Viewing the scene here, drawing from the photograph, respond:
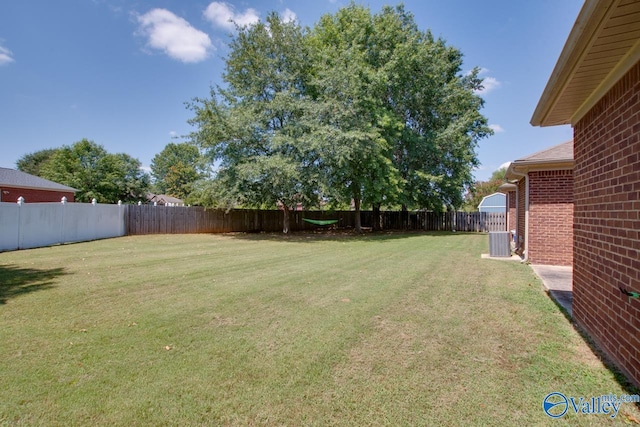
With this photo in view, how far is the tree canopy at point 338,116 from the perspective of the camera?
14.8m

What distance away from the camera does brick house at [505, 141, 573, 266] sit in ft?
24.7

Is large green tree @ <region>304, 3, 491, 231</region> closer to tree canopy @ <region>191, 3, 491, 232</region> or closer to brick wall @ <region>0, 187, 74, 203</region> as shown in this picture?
tree canopy @ <region>191, 3, 491, 232</region>

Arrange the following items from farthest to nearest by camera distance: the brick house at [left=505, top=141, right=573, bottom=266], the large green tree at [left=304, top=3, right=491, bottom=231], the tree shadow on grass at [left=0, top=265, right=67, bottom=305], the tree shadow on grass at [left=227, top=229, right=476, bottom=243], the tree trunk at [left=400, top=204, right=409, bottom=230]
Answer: the tree trunk at [left=400, top=204, right=409, bottom=230] < the tree shadow on grass at [left=227, top=229, right=476, bottom=243] < the large green tree at [left=304, top=3, right=491, bottom=231] < the brick house at [left=505, top=141, right=573, bottom=266] < the tree shadow on grass at [left=0, top=265, right=67, bottom=305]

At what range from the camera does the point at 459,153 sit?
2005cm

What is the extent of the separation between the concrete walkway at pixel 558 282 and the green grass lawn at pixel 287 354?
0.79ft

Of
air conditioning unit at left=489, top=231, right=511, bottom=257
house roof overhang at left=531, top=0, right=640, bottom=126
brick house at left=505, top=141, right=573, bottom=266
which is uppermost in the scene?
house roof overhang at left=531, top=0, right=640, bottom=126

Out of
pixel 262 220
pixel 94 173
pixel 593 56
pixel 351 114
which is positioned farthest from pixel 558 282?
pixel 94 173

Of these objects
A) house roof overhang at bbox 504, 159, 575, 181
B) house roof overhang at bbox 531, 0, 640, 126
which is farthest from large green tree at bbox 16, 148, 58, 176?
→ house roof overhang at bbox 531, 0, 640, 126

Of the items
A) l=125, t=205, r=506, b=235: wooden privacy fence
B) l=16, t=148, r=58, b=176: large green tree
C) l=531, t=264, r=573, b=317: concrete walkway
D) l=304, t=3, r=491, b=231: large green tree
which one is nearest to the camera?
l=531, t=264, r=573, b=317: concrete walkway

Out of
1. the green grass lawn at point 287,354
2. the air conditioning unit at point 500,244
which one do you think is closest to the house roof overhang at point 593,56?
the green grass lawn at point 287,354

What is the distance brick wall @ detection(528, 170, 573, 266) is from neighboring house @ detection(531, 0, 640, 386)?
15.4 feet

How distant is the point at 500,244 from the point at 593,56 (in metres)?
7.52

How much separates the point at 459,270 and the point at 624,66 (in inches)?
208

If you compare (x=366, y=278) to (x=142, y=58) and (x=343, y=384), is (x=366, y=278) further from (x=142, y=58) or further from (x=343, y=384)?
(x=142, y=58)
